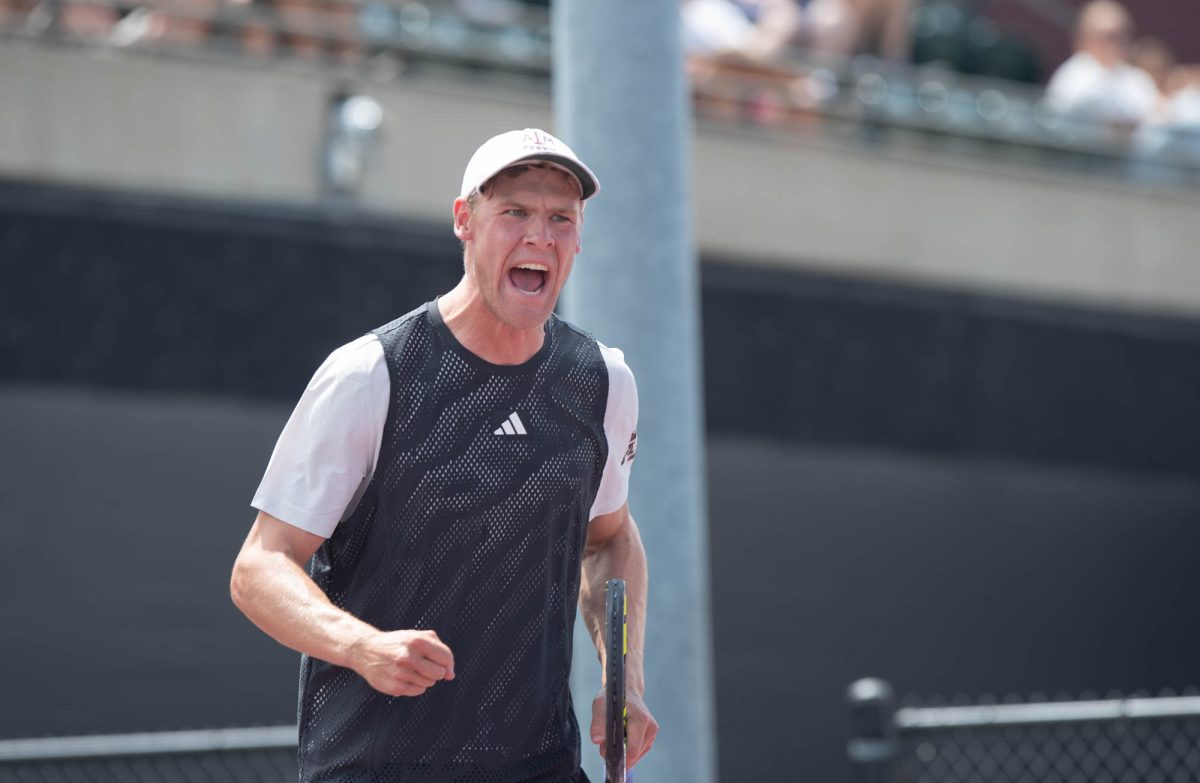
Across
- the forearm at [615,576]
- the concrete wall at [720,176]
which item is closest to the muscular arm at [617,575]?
the forearm at [615,576]

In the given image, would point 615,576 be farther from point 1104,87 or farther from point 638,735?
point 1104,87

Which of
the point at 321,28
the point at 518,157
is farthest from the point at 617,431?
the point at 321,28

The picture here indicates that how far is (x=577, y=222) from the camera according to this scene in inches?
128

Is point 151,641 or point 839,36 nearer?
point 151,641

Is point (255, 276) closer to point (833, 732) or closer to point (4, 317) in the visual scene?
point (4, 317)

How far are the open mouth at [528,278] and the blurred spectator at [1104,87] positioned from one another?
9346 mm

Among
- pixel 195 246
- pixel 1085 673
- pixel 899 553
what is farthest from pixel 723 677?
pixel 195 246

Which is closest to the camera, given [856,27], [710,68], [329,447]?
[329,447]

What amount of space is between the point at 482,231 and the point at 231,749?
274cm

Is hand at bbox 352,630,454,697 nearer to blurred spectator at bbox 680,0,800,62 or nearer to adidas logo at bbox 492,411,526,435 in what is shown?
adidas logo at bbox 492,411,526,435

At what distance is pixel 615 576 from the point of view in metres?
3.63

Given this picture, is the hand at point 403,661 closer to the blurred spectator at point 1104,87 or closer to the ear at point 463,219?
A: the ear at point 463,219

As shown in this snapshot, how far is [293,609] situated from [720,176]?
25.7 ft

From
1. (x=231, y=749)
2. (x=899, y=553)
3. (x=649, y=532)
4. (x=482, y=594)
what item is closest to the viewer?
(x=482, y=594)
